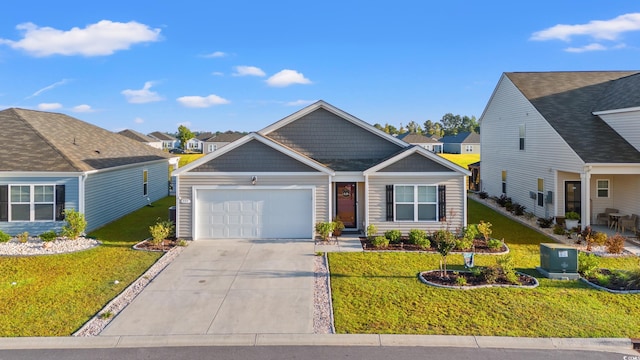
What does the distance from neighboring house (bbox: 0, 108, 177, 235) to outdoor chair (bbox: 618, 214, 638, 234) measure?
72.3 feet

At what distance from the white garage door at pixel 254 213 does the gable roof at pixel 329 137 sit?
10.3 ft

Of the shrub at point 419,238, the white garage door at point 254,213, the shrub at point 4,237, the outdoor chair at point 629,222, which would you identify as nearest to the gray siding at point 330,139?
the white garage door at point 254,213

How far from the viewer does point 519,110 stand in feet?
71.4

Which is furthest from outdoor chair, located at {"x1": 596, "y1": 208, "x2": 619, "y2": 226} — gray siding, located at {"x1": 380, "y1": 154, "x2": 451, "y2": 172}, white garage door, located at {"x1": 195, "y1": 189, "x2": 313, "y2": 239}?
white garage door, located at {"x1": 195, "y1": 189, "x2": 313, "y2": 239}

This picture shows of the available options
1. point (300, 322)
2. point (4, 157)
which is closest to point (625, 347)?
point (300, 322)

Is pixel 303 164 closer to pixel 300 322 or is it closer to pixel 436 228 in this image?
pixel 436 228

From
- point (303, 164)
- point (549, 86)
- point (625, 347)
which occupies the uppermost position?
point (549, 86)

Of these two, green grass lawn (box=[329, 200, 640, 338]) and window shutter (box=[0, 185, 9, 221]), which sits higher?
window shutter (box=[0, 185, 9, 221])

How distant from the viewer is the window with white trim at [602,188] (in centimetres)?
1858

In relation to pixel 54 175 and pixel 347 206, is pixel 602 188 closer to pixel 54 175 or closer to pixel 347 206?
pixel 347 206

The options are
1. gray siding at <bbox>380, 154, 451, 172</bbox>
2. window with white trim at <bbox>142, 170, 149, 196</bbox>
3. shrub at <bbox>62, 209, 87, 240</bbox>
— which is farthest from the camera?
window with white trim at <bbox>142, 170, 149, 196</bbox>

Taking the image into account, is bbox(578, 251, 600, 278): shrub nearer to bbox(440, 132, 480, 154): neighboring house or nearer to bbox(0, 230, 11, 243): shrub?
bbox(0, 230, 11, 243): shrub

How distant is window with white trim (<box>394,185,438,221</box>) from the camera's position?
52.3 feet

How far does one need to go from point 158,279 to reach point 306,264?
4247mm
